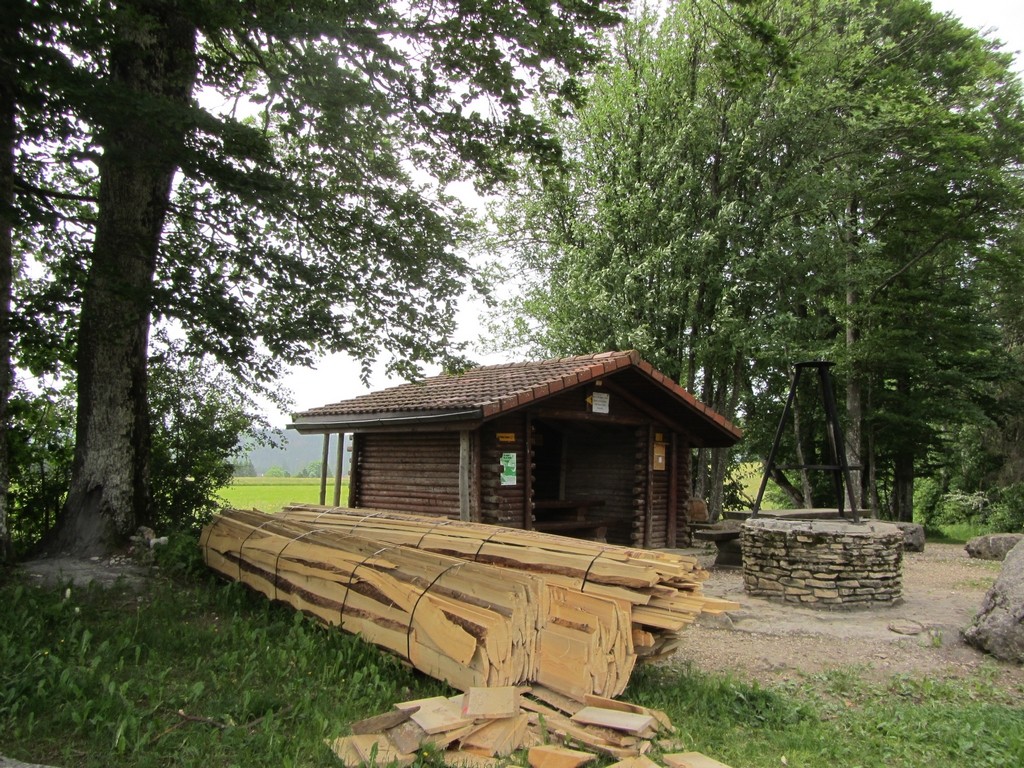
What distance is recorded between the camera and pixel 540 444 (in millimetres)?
14336

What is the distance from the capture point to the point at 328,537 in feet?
22.0

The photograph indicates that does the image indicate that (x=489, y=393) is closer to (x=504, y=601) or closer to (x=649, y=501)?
(x=649, y=501)

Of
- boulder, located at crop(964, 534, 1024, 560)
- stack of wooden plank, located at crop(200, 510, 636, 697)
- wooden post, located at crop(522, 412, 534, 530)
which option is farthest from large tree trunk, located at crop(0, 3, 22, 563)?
boulder, located at crop(964, 534, 1024, 560)

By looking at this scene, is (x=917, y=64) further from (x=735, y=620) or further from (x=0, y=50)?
(x=0, y=50)

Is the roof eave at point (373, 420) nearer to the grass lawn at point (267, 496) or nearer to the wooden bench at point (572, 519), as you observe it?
the grass lawn at point (267, 496)

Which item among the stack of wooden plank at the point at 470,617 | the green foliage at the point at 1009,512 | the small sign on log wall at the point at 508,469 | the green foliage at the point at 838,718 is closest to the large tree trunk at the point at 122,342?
the stack of wooden plank at the point at 470,617

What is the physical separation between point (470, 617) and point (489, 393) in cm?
672

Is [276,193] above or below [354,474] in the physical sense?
above

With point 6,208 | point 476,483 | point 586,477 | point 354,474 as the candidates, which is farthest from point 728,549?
point 6,208

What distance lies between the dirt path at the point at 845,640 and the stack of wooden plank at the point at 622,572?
3.81 feet

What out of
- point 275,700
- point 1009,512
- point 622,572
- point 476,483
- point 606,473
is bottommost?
point 275,700

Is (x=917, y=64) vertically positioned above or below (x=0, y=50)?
above

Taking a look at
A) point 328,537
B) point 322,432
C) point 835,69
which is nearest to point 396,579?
point 328,537

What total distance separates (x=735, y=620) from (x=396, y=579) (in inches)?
167
